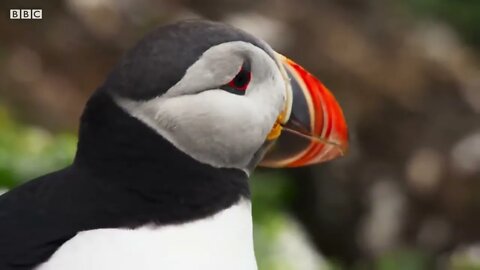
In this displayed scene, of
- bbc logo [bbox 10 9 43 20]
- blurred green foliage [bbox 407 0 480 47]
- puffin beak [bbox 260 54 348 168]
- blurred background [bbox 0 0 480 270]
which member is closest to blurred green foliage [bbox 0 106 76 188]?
blurred background [bbox 0 0 480 270]

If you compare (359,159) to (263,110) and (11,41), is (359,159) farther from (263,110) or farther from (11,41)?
(263,110)

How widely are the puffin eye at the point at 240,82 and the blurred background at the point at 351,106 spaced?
1479 millimetres

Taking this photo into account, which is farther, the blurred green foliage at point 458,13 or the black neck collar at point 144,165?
the blurred green foliage at point 458,13

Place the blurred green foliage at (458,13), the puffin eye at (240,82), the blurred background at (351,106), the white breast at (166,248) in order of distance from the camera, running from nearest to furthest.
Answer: the white breast at (166,248)
the puffin eye at (240,82)
the blurred background at (351,106)
the blurred green foliage at (458,13)

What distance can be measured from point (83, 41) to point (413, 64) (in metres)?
1.15

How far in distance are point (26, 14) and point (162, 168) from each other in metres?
2.30

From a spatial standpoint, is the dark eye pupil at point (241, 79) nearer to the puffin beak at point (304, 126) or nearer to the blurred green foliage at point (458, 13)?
the puffin beak at point (304, 126)

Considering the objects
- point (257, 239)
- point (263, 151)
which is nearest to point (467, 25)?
point (257, 239)

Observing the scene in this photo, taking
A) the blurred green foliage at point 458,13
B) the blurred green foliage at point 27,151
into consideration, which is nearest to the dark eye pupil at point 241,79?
the blurred green foliage at point 27,151

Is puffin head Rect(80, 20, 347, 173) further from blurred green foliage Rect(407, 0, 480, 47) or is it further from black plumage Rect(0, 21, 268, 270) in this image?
blurred green foliage Rect(407, 0, 480, 47)

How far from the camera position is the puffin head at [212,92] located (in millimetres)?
1033

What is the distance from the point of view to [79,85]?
314 cm

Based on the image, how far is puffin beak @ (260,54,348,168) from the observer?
3.83ft

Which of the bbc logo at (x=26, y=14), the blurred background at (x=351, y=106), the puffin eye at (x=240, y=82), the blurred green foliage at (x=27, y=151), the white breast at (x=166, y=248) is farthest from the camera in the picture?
the bbc logo at (x=26, y=14)
